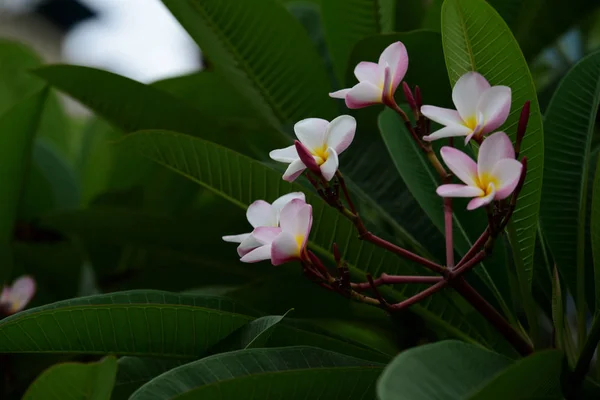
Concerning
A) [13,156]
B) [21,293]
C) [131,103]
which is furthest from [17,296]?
[131,103]

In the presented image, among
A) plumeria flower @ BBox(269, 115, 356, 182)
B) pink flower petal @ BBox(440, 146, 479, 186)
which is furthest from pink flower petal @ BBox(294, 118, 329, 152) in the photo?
pink flower petal @ BBox(440, 146, 479, 186)

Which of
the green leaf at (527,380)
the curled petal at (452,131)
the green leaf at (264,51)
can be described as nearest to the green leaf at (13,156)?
the green leaf at (264,51)

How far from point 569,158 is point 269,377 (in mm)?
399

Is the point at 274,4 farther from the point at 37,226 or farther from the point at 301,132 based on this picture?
the point at 37,226

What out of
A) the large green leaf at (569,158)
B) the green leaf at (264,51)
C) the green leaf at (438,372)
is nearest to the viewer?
the green leaf at (438,372)

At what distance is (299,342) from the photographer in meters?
0.69

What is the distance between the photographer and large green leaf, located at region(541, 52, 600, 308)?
0.71 metres

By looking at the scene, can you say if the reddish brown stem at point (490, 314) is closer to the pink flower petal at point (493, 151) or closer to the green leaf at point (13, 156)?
the pink flower petal at point (493, 151)

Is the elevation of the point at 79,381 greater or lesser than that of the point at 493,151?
lesser

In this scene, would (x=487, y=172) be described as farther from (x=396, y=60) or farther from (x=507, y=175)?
(x=396, y=60)

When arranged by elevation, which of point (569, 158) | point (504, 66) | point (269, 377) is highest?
point (504, 66)

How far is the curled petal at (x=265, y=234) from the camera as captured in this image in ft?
1.83

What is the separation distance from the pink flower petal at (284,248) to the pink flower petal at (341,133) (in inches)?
3.2

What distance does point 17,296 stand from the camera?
38.4 inches
